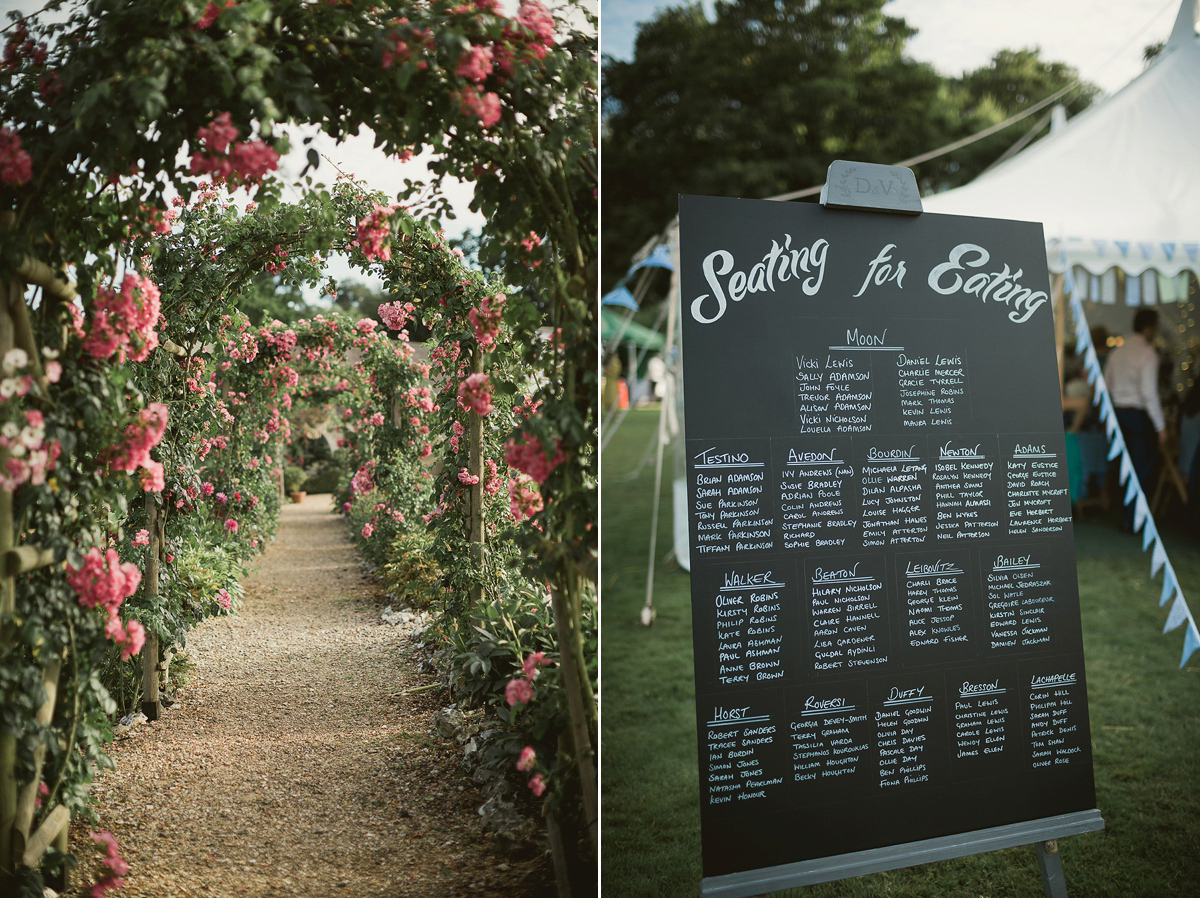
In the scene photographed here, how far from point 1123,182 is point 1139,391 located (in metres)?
1.82

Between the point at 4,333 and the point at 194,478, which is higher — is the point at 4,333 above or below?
above

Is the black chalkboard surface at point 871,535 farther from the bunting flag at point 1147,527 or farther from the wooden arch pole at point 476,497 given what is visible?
the wooden arch pole at point 476,497

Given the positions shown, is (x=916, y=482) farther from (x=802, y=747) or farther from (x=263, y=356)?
(x=263, y=356)

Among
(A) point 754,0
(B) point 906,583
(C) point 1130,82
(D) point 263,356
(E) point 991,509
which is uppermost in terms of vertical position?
(A) point 754,0

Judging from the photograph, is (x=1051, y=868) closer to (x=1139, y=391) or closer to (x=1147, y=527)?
(x=1147, y=527)

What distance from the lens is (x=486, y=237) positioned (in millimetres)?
2242

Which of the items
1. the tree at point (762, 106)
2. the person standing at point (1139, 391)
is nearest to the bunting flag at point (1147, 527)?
the person standing at point (1139, 391)

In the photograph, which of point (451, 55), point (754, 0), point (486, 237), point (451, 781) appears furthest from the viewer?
point (754, 0)

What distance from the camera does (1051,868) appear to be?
84.7 inches

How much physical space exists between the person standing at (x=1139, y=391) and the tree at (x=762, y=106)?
8.43 m

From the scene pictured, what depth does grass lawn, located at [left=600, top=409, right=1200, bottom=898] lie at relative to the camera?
260cm

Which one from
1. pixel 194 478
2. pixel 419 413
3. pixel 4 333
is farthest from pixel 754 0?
pixel 4 333

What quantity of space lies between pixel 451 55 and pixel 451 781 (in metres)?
2.76

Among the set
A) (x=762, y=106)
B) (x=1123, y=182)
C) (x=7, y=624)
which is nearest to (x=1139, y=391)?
(x=1123, y=182)
